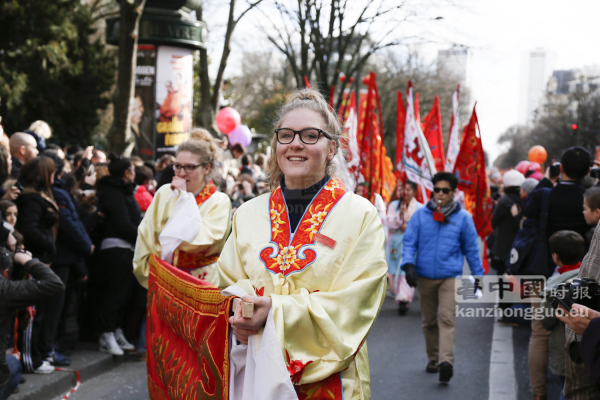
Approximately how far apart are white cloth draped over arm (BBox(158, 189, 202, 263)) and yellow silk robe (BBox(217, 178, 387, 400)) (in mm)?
1610

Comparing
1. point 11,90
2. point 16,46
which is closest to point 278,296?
point 11,90

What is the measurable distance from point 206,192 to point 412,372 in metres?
2.76

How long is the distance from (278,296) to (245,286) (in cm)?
28

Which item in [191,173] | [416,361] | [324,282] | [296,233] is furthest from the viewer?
[416,361]

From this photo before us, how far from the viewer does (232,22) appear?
16.6 metres

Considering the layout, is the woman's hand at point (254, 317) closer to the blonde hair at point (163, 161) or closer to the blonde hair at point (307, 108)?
the blonde hair at point (307, 108)

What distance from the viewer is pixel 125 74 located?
1061 centimetres

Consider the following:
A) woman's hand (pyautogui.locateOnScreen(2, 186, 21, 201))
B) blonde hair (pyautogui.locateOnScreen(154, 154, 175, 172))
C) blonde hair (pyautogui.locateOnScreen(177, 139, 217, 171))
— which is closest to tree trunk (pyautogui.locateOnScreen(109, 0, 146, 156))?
blonde hair (pyautogui.locateOnScreen(154, 154, 175, 172))

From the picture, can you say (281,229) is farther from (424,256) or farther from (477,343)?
(477,343)

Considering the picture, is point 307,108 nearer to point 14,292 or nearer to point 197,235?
point 197,235

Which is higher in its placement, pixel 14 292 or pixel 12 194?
pixel 12 194

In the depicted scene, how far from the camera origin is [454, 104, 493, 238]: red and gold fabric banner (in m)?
8.50

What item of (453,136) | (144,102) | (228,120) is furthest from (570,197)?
(144,102)

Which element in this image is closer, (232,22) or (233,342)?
(233,342)
